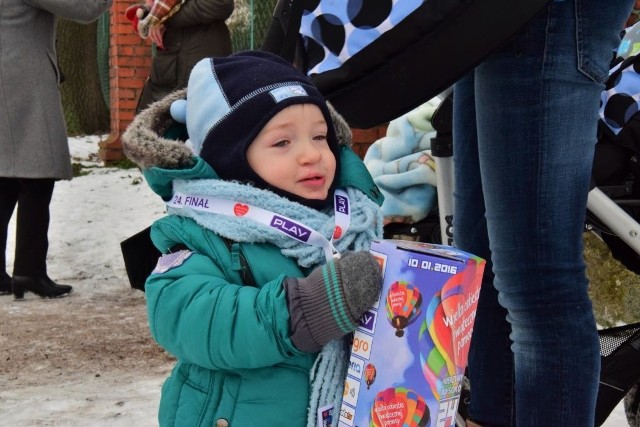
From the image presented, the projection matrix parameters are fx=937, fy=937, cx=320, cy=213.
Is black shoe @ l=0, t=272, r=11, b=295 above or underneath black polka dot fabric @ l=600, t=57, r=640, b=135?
underneath

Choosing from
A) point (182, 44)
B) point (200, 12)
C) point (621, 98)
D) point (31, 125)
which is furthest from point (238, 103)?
point (182, 44)

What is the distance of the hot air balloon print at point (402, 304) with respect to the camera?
1.49m

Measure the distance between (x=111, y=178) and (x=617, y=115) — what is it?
645 centimetres

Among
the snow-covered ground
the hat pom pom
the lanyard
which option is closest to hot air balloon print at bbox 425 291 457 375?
the lanyard

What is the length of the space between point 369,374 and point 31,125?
12.0ft

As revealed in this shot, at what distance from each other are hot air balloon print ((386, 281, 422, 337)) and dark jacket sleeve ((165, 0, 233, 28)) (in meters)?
4.19

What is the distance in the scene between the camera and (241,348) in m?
1.57

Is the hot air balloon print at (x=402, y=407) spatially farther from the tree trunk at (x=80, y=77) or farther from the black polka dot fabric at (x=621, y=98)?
the tree trunk at (x=80, y=77)

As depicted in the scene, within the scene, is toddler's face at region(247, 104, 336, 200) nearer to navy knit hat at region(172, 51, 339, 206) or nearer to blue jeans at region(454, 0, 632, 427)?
navy knit hat at region(172, 51, 339, 206)

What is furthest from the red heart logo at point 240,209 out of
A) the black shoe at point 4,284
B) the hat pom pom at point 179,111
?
the black shoe at point 4,284

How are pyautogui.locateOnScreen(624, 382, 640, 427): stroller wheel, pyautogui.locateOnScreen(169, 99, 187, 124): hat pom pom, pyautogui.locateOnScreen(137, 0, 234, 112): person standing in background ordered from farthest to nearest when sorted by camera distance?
pyautogui.locateOnScreen(137, 0, 234, 112): person standing in background < pyautogui.locateOnScreen(624, 382, 640, 427): stroller wheel < pyautogui.locateOnScreen(169, 99, 187, 124): hat pom pom

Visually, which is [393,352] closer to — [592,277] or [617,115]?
[617,115]

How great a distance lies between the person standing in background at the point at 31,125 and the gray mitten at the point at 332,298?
3.45 metres

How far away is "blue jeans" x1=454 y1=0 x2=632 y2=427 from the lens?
1.79 meters
